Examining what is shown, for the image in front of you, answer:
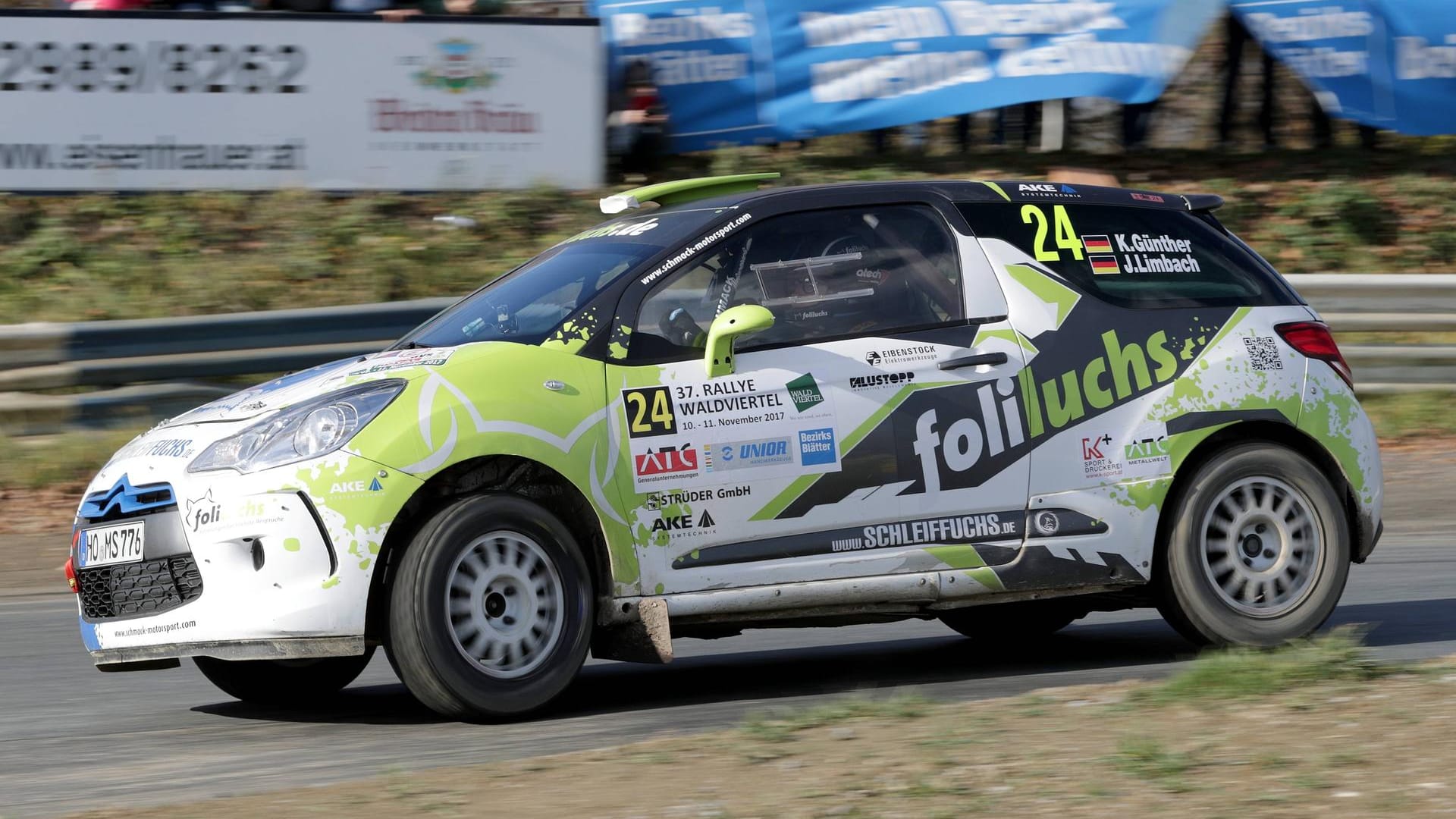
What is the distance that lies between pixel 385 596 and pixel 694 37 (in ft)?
33.9

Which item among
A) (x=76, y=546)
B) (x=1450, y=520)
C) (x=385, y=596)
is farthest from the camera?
(x=1450, y=520)

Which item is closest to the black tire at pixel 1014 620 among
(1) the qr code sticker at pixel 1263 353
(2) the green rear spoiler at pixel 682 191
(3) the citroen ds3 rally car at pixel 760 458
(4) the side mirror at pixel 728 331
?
(3) the citroen ds3 rally car at pixel 760 458

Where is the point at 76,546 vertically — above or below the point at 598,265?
below

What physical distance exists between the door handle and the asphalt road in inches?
46.3

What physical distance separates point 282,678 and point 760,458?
2.03m

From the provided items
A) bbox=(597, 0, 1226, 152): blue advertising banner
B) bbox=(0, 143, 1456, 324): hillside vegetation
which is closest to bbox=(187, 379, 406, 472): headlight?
bbox=(0, 143, 1456, 324): hillside vegetation

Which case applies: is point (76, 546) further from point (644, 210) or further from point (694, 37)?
point (694, 37)

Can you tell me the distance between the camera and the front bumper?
564 centimetres

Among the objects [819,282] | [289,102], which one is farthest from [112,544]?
[289,102]

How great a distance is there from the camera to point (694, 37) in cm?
1538

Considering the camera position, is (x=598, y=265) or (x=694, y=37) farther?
(x=694, y=37)

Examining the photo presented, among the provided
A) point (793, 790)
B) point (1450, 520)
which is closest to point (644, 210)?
point (793, 790)

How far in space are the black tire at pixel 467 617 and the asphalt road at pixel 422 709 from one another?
14cm

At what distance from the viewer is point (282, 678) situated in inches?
265
